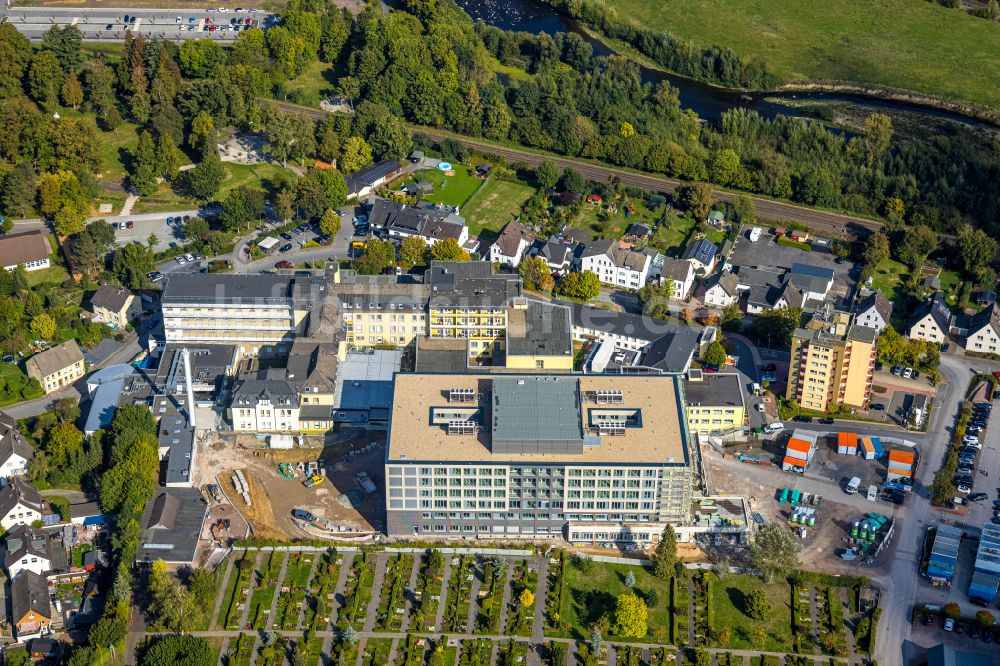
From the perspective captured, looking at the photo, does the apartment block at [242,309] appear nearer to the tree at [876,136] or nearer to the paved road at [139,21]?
the paved road at [139,21]

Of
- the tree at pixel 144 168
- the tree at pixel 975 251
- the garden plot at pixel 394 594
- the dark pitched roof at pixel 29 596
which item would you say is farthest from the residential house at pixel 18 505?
the tree at pixel 975 251

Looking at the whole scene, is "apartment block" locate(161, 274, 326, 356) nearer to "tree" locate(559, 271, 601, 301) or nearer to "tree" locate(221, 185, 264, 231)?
"tree" locate(221, 185, 264, 231)

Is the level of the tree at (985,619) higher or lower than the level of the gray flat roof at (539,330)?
lower

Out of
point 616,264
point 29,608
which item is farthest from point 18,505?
point 616,264

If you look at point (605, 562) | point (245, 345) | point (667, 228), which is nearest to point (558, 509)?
point (605, 562)

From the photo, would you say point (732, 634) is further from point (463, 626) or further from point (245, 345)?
point (245, 345)

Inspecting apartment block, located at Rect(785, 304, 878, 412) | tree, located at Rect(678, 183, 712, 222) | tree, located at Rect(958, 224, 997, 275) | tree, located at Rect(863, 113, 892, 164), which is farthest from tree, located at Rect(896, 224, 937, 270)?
apartment block, located at Rect(785, 304, 878, 412)

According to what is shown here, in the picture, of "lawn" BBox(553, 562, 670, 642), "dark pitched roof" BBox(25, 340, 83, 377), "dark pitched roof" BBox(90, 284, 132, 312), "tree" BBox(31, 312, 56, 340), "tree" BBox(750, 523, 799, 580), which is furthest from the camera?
"dark pitched roof" BBox(90, 284, 132, 312)
